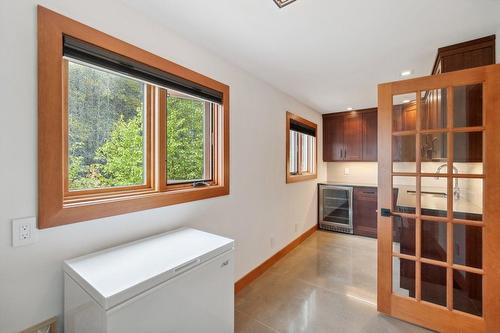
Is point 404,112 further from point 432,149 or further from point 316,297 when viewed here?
point 316,297

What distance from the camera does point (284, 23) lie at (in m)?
1.58

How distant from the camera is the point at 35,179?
1.08 m

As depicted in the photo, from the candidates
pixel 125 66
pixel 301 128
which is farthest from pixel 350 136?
pixel 125 66

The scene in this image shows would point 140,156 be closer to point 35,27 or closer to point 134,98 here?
point 134,98

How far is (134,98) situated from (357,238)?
3981 millimetres

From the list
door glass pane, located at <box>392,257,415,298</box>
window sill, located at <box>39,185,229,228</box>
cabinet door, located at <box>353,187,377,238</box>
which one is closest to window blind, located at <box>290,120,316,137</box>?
cabinet door, located at <box>353,187,377,238</box>

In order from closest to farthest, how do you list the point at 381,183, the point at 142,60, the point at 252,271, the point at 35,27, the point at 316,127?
the point at 35,27 → the point at 142,60 → the point at 381,183 → the point at 252,271 → the point at 316,127

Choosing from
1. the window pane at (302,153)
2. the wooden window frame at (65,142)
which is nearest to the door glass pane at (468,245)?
the wooden window frame at (65,142)

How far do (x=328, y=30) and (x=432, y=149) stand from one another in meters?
1.26

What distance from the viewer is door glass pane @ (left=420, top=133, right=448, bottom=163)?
1.75 m

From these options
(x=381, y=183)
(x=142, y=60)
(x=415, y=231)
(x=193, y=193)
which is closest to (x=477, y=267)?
(x=415, y=231)

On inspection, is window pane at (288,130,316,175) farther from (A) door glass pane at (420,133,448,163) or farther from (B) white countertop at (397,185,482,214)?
(A) door glass pane at (420,133,448,163)

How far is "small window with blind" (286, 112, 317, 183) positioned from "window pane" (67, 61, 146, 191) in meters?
2.14

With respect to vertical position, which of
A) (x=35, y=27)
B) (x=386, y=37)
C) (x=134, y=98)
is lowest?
(x=134, y=98)
